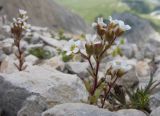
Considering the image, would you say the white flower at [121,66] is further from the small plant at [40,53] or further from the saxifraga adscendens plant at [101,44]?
the small plant at [40,53]

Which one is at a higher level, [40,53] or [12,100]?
[40,53]

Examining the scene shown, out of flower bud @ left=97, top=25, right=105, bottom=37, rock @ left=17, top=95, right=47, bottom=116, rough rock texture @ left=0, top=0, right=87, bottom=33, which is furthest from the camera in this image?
rough rock texture @ left=0, top=0, right=87, bottom=33

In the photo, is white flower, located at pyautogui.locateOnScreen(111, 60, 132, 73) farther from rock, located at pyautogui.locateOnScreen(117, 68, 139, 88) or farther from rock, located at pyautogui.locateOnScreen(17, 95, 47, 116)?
rock, located at pyautogui.locateOnScreen(117, 68, 139, 88)

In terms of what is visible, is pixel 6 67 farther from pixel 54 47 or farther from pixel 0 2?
pixel 0 2

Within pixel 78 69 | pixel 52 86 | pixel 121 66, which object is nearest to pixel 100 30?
pixel 121 66

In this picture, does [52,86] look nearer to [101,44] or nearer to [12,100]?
[12,100]

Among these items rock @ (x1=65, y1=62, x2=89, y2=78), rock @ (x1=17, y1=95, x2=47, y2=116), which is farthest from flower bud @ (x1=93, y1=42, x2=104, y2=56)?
rock @ (x1=65, y1=62, x2=89, y2=78)
